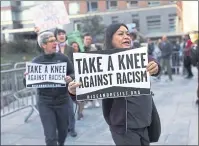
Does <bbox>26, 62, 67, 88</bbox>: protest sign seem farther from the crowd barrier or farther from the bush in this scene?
the bush

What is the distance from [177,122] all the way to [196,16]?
2.51 metres

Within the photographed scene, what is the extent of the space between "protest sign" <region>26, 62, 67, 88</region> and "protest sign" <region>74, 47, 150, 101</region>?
1.74 m

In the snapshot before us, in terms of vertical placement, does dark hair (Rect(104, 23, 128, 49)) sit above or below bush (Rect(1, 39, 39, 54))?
above

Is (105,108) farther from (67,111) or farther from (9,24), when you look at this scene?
(9,24)

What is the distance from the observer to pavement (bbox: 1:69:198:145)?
5766 mm

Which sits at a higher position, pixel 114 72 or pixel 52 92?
pixel 114 72

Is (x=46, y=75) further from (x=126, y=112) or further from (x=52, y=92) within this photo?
(x=126, y=112)

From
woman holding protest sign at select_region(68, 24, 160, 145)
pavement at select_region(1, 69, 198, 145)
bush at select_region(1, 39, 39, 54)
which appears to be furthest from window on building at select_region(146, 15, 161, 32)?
→ woman holding protest sign at select_region(68, 24, 160, 145)

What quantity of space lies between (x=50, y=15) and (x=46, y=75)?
4.97ft

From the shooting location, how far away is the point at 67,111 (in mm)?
4613

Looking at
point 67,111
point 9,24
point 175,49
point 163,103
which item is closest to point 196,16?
point 67,111

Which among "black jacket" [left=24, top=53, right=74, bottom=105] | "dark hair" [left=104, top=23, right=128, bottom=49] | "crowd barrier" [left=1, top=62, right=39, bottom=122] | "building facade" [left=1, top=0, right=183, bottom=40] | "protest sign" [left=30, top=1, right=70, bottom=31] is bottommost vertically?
"crowd barrier" [left=1, top=62, right=39, bottom=122]

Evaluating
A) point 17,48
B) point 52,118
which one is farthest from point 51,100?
point 17,48

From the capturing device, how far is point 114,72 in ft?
8.98
